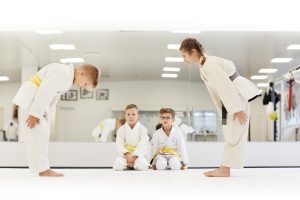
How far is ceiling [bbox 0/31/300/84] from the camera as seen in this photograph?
6.68m

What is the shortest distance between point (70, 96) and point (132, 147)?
168 cm

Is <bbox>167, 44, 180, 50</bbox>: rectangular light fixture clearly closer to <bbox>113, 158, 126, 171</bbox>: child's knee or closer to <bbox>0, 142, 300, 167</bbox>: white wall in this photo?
<bbox>0, 142, 300, 167</bbox>: white wall

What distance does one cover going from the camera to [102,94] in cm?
673

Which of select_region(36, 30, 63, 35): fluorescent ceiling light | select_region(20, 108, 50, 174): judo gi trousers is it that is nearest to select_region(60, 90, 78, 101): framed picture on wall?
select_region(36, 30, 63, 35): fluorescent ceiling light

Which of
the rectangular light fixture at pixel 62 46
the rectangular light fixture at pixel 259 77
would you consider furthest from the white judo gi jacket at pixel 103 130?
the rectangular light fixture at pixel 259 77

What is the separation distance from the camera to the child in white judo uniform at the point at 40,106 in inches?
147

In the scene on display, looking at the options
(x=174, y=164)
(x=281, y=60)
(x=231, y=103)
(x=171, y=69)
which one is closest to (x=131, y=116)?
(x=174, y=164)

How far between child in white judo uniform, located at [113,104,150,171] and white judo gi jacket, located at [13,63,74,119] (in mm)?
1551

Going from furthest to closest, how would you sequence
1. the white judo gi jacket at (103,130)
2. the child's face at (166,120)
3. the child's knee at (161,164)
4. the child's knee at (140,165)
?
the white judo gi jacket at (103,130)
the child's face at (166,120)
the child's knee at (161,164)
the child's knee at (140,165)

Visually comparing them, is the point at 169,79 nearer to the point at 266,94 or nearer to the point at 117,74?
the point at 117,74

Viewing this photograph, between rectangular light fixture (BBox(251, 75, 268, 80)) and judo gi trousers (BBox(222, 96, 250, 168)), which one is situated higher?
rectangular light fixture (BBox(251, 75, 268, 80))

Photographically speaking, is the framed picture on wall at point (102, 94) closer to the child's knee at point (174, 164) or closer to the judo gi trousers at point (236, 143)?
the child's knee at point (174, 164)

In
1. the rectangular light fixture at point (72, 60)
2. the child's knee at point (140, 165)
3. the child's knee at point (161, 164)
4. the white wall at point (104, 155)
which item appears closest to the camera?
the child's knee at point (140, 165)

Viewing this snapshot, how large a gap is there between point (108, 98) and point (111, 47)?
78 centimetres
